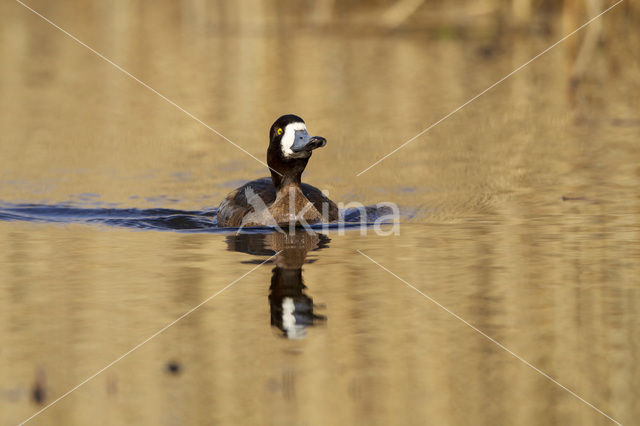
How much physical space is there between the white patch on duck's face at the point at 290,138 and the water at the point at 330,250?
828 millimetres

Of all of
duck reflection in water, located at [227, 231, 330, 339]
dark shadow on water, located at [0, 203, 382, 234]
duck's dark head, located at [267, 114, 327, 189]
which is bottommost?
duck reflection in water, located at [227, 231, 330, 339]

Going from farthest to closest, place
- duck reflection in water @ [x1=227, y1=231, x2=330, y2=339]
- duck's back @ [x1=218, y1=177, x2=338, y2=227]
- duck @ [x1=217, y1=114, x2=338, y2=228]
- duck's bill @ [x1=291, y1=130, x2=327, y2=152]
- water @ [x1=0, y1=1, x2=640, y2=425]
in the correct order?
duck's back @ [x1=218, y1=177, x2=338, y2=227] → duck @ [x1=217, y1=114, x2=338, y2=228] → duck's bill @ [x1=291, y1=130, x2=327, y2=152] → duck reflection in water @ [x1=227, y1=231, x2=330, y2=339] → water @ [x1=0, y1=1, x2=640, y2=425]

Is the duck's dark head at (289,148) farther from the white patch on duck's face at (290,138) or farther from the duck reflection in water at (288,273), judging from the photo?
the duck reflection in water at (288,273)

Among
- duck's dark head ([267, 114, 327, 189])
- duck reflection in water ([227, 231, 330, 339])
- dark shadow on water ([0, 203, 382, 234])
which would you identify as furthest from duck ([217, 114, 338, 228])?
duck reflection in water ([227, 231, 330, 339])

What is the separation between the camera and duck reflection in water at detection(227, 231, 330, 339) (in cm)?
728

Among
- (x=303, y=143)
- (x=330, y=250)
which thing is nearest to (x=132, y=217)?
(x=303, y=143)

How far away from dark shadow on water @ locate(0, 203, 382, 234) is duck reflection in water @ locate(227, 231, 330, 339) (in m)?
0.41

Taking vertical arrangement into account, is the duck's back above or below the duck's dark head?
below

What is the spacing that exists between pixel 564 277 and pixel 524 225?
2.01 m

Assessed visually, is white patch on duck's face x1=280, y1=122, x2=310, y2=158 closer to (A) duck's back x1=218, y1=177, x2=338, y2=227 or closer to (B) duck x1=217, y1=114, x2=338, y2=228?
(B) duck x1=217, y1=114, x2=338, y2=228

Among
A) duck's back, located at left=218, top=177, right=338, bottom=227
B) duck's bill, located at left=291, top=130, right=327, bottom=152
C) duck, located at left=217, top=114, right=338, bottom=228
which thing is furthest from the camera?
duck's back, located at left=218, top=177, right=338, bottom=227

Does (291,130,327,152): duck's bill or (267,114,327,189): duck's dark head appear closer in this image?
(291,130,327,152): duck's bill

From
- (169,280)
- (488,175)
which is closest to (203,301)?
(169,280)

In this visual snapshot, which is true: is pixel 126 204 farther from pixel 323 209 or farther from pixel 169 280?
pixel 169 280
